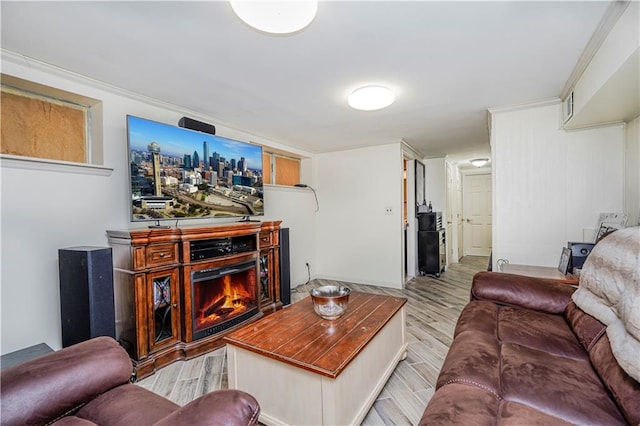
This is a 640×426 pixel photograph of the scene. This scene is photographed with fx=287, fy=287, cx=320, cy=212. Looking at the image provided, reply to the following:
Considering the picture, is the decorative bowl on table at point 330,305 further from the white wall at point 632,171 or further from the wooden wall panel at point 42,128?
the white wall at point 632,171

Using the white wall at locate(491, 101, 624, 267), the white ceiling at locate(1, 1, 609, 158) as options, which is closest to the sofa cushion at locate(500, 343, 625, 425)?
the white ceiling at locate(1, 1, 609, 158)

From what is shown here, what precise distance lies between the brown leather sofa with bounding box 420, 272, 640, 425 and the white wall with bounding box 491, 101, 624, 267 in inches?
45.7

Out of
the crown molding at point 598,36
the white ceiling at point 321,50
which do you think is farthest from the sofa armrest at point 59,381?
the crown molding at point 598,36

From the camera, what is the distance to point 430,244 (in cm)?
504

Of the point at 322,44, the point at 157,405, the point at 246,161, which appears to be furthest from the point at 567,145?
the point at 157,405

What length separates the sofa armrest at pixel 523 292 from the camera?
1829mm

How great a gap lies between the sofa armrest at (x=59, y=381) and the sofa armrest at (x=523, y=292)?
2.16m

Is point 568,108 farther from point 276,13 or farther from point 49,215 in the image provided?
point 49,215

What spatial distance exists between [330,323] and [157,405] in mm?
1043

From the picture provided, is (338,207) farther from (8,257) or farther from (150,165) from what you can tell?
(8,257)

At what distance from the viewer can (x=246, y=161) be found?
3.22 metres

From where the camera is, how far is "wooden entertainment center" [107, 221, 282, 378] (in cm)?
208

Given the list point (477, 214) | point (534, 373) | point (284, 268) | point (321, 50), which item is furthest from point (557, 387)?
point (477, 214)

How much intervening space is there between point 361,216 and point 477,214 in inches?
→ 174
